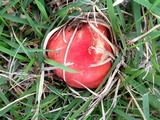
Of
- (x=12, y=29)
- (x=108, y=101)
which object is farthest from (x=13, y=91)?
(x=108, y=101)

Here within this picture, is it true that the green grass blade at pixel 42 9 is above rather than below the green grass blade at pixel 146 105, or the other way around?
above

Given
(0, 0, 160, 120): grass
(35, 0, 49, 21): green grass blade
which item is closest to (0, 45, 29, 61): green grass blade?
(0, 0, 160, 120): grass

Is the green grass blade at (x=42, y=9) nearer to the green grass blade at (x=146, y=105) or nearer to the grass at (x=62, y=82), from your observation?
the grass at (x=62, y=82)

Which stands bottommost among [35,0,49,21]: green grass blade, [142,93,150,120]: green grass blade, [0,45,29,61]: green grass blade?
[142,93,150,120]: green grass blade

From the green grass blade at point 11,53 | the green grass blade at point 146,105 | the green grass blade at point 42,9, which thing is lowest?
the green grass blade at point 146,105

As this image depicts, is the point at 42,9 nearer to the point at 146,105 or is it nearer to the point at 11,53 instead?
the point at 11,53

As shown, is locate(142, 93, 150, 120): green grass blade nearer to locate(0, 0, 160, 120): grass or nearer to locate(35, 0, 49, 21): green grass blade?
locate(0, 0, 160, 120): grass

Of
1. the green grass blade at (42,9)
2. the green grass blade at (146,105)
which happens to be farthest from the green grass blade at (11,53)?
the green grass blade at (146,105)

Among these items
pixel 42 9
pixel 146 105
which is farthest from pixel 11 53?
pixel 146 105

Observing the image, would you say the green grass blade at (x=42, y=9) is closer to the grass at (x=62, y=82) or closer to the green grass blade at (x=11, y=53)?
the grass at (x=62, y=82)
